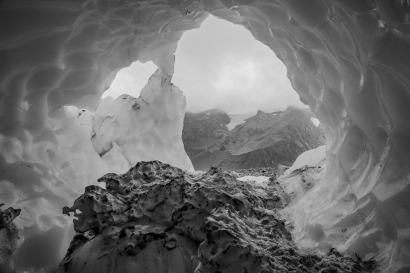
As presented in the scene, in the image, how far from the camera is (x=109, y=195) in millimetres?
3900

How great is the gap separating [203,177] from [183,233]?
1.21 m

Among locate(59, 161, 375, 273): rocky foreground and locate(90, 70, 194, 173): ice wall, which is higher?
locate(90, 70, 194, 173): ice wall

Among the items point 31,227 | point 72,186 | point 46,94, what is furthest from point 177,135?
point 31,227

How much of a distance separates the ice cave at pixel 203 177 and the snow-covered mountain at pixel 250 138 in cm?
1924

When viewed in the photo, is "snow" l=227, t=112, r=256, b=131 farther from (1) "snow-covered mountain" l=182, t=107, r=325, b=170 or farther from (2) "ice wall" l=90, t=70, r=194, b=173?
(2) "ice wall" l=90, t=70, r=194, b=173

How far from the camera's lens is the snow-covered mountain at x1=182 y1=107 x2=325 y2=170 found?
82.0 feet

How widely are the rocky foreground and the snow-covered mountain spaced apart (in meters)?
20.1

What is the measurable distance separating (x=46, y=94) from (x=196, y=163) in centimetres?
2609

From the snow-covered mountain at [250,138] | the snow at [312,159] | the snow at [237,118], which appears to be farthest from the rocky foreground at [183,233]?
the snow at [237,118]

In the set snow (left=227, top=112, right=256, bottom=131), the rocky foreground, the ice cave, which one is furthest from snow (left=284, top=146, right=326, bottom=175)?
snow (left=227, top=112, right=256, bottom=131)

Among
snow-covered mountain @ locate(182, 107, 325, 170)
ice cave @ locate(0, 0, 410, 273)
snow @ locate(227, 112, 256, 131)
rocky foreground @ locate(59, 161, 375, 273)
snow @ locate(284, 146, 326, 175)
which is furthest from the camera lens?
snow @ locate(227, 112, 256, 131)

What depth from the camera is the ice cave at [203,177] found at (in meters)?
2.75

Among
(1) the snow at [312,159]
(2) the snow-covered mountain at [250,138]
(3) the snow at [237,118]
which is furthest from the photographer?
(3) the snow at [237,118]

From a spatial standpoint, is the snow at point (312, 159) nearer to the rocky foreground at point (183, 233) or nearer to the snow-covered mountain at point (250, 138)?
the rocky foreground at point (183, 233)
